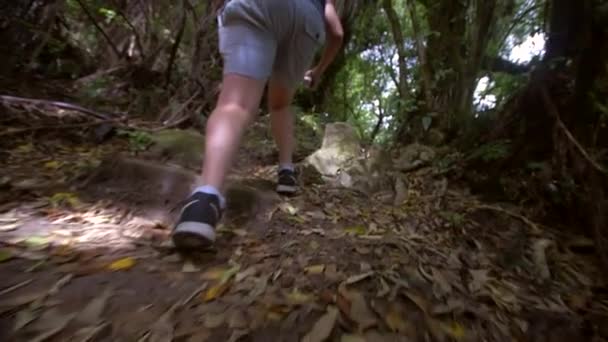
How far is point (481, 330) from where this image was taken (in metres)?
1.27

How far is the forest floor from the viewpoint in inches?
44.9

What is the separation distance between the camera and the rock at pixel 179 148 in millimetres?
2662

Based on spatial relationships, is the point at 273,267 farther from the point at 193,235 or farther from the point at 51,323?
the point at 51,323

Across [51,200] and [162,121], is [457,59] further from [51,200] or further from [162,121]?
[51,200]

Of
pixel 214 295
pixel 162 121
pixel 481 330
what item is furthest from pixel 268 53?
pixel 162 121

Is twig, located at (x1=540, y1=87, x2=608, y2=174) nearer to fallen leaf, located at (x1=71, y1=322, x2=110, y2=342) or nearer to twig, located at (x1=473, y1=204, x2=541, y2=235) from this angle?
twig, located at (x1=473, y1=204, x2=541, y2=235)

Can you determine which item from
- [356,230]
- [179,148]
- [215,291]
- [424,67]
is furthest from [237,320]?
[424,67]

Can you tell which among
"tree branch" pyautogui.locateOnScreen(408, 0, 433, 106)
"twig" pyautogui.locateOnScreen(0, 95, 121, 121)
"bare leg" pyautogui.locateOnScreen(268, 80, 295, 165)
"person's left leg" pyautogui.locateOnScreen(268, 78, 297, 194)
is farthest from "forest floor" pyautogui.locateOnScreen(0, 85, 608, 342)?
"tree branch" pyautogui.locateOnScreen(408, 0, 433, 106)

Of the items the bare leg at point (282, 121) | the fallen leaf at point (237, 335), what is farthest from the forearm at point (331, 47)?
the fallen leaf at point (237, 335)

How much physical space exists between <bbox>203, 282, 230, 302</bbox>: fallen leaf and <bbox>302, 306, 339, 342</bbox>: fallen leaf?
0.32 metres

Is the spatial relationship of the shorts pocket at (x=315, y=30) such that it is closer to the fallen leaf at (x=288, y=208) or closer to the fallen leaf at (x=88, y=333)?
the fallen leaf at (x=288, y=208)

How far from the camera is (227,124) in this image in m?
1.65

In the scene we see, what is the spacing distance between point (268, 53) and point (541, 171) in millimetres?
1587

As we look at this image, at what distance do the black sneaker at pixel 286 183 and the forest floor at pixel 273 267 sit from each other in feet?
0.25
